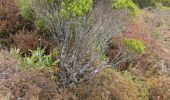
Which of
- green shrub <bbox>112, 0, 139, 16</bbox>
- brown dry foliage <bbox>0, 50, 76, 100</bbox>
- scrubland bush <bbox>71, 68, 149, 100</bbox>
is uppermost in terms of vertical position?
green shrub <bbox>112, 0, 139, 16</bbox>

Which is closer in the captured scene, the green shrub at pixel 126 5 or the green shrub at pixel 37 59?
the green shrub at pixel 126 5

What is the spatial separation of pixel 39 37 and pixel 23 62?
4.69ft

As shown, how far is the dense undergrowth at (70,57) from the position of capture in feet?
23.3

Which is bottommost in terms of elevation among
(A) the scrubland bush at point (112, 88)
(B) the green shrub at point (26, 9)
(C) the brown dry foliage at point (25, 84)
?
(A) the scrubland bush at point (112, 88)

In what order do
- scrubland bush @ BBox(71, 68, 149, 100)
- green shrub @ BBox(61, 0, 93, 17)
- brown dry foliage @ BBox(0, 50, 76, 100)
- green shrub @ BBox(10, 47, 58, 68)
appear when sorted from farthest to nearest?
green shrub @ BBox(10, 47, 58, 68)
scrubland bush @ BBox(71, 68, 149, 100)
brown dry foliage @ BBox(0, 50, 76, 100)
green shrub @ BBox(61, 0, 93, 17)

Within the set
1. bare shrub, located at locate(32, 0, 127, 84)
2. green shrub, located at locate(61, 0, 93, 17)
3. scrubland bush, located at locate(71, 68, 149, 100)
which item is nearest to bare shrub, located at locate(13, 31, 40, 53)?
bare shrub, located at locate(32, 0, 127, 84)

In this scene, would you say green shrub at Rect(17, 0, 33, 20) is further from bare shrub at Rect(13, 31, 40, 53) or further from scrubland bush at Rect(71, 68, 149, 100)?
scrubland bush at Rect(71, 68, 149, 100)

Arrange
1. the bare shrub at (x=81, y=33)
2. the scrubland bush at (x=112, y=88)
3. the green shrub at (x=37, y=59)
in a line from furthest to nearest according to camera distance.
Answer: the green shrub at (x=37, y=59) < the scrubland bush at (x=112, y=88) < the bare shrub at (x=81, y=33)

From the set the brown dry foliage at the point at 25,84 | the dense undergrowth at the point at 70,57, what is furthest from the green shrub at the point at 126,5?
→ the brown dry foliage at the point at 25,84

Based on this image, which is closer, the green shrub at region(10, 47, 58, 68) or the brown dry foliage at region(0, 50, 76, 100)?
the brown dry foliage at region(0, 50, 76, 100)

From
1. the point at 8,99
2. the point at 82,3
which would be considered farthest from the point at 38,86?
the point at 82,3

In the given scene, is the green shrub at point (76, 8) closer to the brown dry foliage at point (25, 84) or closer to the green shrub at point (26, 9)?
the brown dry foliage at point (25, 84)

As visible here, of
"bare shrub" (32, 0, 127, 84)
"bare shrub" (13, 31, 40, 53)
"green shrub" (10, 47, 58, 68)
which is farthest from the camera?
"bare shrub" (13, 31, 40, 53)

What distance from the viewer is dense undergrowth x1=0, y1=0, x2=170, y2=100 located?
711cm
